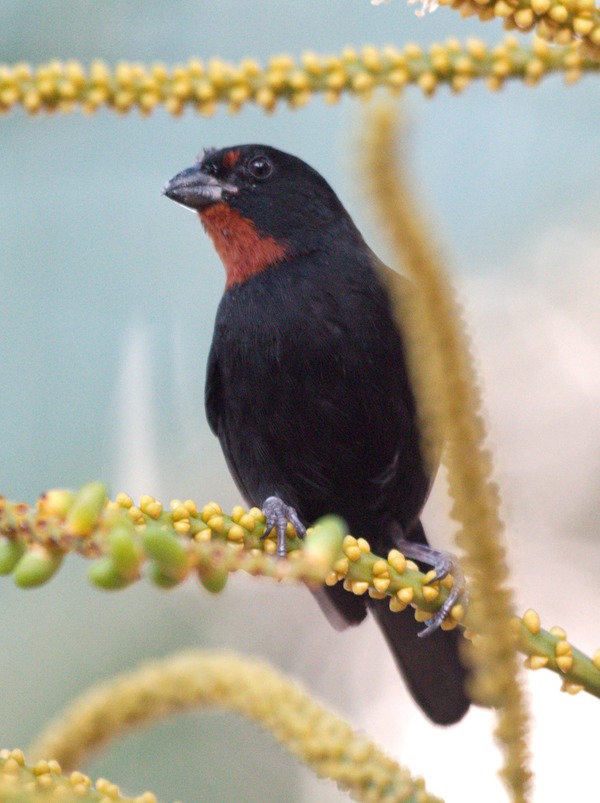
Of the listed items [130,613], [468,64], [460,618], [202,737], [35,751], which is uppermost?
[130,613]

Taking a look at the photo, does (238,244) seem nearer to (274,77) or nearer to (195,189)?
(195,189)

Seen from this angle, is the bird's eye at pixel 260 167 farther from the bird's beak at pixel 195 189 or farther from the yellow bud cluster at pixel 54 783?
the yellow bud cluster at pixel 54 783

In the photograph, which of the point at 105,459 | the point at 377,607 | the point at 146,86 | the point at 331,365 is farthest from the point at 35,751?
the point at 105,459

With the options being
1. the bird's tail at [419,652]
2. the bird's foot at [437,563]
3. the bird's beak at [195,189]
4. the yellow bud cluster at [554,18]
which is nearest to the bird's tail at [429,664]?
the bird's tail at [419,652]

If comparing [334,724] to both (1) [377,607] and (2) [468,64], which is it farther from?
(1) [377,607]

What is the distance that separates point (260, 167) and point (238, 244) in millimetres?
230

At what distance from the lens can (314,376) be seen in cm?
195

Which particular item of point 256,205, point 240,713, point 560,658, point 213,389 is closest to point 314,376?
point 213,389

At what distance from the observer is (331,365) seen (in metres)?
1.94

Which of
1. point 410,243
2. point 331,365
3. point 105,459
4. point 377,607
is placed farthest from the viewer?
point 105,459

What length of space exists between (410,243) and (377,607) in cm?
196

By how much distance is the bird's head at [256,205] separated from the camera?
2.19 meters

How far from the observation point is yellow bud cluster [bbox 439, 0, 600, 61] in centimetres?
59

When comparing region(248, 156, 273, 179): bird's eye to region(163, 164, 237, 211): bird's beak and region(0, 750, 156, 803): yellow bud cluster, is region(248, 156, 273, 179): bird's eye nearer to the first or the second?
region(163, 164, 237, 211): bird's beak
